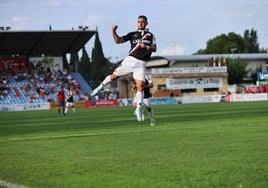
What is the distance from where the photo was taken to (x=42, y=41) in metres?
66.9

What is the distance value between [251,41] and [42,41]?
91.0 metres

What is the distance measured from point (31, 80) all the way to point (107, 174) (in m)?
61.4

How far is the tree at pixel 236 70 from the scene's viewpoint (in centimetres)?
10081

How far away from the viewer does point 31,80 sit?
220ft

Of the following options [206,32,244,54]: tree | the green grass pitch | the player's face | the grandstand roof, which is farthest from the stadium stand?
[206,32,244,54]: tree

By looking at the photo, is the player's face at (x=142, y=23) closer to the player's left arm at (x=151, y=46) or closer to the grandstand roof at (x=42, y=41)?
the player's left arm at (x=151, y=46)

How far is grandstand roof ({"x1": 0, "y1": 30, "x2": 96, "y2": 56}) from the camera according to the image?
2549 inches

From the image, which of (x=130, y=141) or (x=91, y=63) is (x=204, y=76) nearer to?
(x=91, y=63)

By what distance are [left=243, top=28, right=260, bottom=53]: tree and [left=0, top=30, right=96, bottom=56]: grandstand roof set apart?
82.3 metres

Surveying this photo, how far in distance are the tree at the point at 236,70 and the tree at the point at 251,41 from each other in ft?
139

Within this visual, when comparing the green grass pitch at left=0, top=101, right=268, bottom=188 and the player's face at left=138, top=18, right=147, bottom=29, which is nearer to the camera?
the green grass pitch at left=0, top=101, right=268, bottom=188

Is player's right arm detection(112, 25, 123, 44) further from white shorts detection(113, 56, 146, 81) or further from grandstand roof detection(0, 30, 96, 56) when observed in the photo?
grandstand roof detection(0, 30, 96, 56)

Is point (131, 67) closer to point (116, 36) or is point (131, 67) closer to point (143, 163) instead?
point (116, 36)

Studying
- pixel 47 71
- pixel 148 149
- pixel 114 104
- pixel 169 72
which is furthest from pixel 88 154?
pixel 169 72
